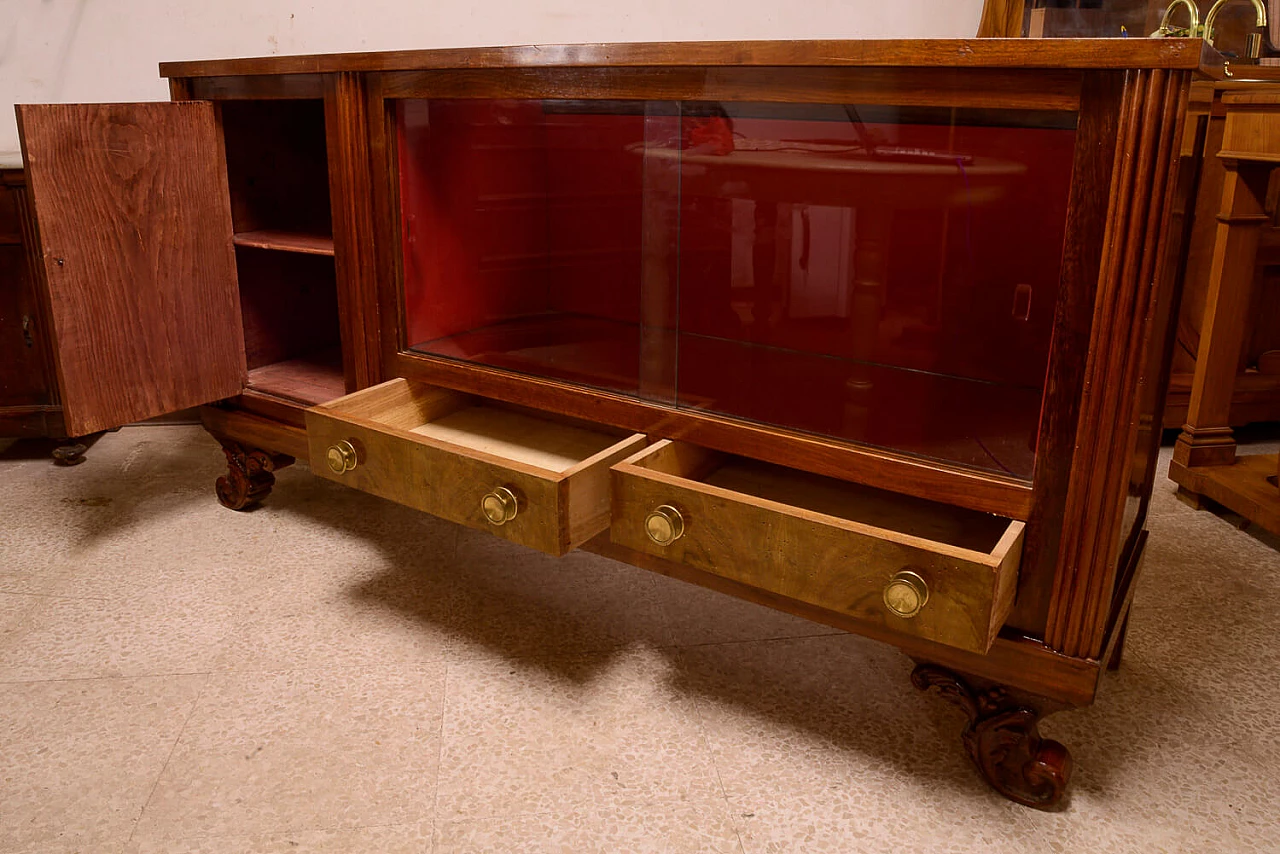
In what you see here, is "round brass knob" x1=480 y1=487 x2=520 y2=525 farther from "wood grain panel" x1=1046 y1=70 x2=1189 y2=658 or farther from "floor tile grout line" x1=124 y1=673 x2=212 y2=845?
"wood grain panel" x1=1046 y1=70 x2=1189 y2=658

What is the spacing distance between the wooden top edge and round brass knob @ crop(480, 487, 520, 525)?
52 centimetres

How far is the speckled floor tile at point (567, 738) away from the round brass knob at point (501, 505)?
29 centimetres

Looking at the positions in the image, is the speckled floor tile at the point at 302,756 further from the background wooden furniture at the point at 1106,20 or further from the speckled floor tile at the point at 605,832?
the background wooden furniture at the point at 1106,20

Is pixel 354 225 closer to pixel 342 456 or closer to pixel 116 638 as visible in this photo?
pixel 342 456

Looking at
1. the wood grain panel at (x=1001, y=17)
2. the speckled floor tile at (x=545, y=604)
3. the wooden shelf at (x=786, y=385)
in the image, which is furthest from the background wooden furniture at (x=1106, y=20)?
the speckled floor tile at (x=545, y=604)

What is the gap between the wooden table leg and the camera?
5.83ft

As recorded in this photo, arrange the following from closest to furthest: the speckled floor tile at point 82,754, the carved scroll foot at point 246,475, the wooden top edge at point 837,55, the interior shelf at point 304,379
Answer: the wooden top edge at point 837,55, the speckled floor tile at point 82,754, the interior shelf at point 304,379, the carved scroll foot at point 246,475

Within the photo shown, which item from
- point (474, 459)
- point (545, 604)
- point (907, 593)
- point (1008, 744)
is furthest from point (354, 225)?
point (1008, 744)

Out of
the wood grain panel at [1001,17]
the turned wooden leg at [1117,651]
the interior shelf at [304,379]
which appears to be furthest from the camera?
the wood grain panel at [1001,17]

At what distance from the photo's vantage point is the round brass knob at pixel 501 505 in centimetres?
109

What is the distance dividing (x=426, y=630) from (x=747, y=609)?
51 centimetres

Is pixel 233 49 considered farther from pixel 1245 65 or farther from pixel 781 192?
pixel 1245 65

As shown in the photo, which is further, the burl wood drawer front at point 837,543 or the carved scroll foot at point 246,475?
the carved scroll foot at point 246,475

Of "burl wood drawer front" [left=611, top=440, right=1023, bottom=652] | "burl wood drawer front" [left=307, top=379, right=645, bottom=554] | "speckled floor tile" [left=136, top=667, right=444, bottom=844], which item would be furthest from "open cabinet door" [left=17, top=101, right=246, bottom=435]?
"burl wood drawer front" [left=611, top=440, right=1023, bottom=652]
